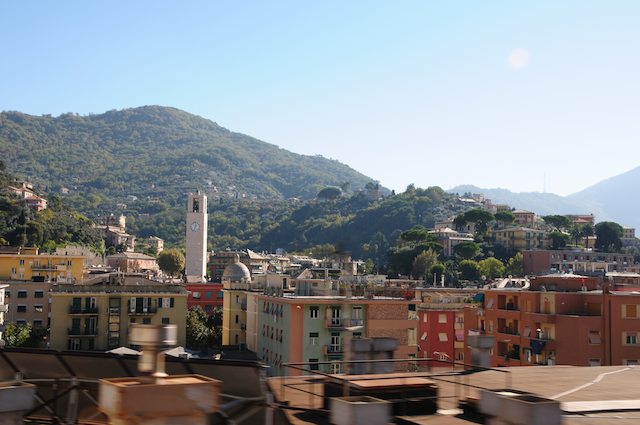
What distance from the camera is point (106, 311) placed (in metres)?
45.9

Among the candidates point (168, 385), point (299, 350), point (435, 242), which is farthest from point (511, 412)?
point (435, 242)

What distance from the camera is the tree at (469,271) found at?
4331 inches

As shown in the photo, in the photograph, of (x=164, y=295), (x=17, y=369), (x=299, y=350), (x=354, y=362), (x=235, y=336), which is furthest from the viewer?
(x=235, y=336)

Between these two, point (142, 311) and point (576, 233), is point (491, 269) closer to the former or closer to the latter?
point (576, 233)

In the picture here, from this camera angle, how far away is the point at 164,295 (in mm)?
47156

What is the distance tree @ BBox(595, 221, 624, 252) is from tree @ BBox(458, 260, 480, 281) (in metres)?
31.4

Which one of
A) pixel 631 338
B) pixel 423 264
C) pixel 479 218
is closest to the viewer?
pixel 631 338

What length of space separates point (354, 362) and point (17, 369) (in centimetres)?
439

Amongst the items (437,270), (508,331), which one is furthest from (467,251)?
(508,331)

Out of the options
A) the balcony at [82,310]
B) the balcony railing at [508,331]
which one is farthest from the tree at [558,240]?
the balcony at [82,310]

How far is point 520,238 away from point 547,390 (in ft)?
410

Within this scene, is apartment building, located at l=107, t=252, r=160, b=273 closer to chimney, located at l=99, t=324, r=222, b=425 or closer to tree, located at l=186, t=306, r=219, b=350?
tree, located at l=186, t=306, r=219, b=350

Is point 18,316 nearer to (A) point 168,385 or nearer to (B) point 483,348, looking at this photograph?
(B) point 483,348

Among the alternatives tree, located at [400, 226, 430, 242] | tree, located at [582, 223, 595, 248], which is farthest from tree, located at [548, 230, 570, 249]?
tree, located at [400, 226, 430, 242]
